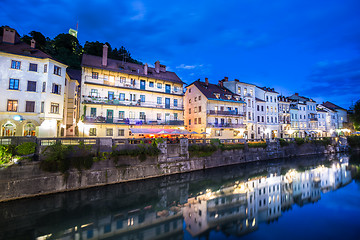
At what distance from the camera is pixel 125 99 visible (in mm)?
31188

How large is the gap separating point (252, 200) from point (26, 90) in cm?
2783

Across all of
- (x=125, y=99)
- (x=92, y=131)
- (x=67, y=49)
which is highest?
(x=67, y=49)

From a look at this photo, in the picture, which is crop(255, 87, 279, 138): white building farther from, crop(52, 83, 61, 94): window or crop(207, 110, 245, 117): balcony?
crop(52, 83, 61, 94): window

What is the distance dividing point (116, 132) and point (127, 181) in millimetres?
12062

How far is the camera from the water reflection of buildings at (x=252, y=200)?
13211mm

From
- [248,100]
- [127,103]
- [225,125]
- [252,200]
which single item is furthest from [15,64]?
[248,100]

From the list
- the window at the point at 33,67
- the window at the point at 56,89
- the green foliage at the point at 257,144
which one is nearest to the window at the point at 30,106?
the window at the point at 56,89

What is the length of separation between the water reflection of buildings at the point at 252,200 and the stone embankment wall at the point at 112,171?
621 centimetres

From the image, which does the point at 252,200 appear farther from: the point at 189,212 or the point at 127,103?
the point at 127,103

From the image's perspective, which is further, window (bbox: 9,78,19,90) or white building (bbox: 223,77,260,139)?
white building (bbox: 223,77,260,139)

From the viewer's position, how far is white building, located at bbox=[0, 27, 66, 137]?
20391 millimetres

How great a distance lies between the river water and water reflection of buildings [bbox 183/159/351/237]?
2.8 inches

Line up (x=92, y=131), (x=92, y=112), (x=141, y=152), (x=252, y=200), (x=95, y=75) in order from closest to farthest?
1. (x=252, y=200)
2. (x=141, y=152)
3. (x=92, y=131)
4. (x=92, y=112)
5. (x=95, y=75)

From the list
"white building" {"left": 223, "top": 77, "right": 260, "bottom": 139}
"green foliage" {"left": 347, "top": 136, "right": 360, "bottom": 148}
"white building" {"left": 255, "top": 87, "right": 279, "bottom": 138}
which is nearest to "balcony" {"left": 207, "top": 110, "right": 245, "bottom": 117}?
"white building" {"left": 223, "top": 77, "right": 260, "bottom": 139}
